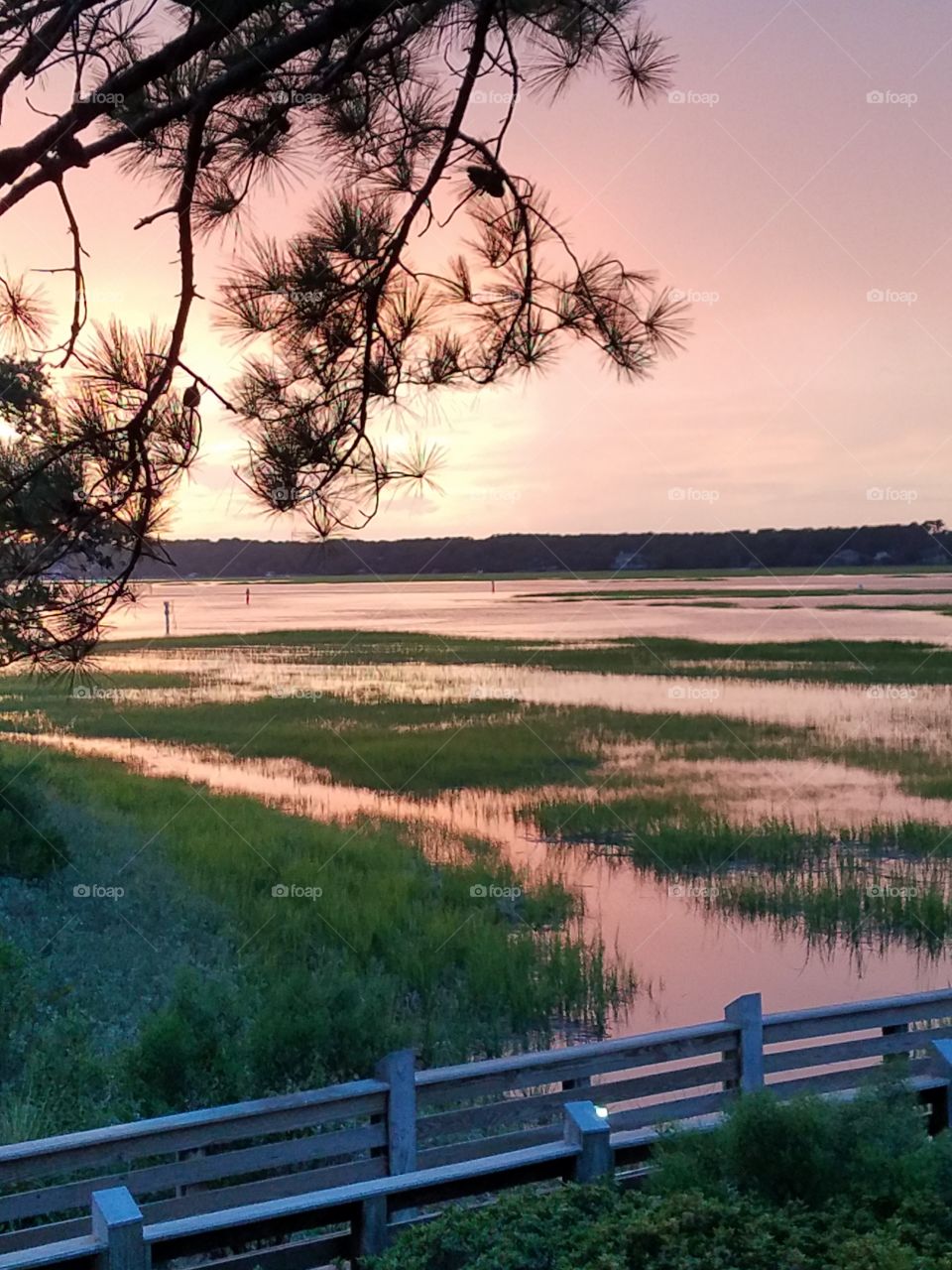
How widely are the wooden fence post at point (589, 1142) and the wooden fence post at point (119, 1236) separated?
172 cm

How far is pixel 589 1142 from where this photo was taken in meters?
5.04

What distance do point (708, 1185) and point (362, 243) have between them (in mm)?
4295

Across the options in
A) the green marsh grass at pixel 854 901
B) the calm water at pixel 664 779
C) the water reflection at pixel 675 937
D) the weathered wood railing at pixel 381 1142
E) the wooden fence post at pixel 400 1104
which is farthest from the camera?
the green marsh grass at pixel 854 901

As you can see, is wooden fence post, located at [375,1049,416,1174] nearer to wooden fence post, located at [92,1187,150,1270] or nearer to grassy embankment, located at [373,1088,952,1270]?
grassy embankment, located at [373,1088,952,1270]

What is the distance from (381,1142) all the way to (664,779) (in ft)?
49.7

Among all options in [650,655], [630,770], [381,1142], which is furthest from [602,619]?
[381,1142]

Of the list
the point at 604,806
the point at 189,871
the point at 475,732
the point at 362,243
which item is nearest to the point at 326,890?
the point at 189,871

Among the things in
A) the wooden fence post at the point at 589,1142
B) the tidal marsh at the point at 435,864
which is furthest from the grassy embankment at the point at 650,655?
the wooden fence post at the point at 589,1142

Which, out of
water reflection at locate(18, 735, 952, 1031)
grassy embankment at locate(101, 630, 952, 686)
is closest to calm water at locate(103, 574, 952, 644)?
grassy embankment at locate(101, 630, 952, 686)

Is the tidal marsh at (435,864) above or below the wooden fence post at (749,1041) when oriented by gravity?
below

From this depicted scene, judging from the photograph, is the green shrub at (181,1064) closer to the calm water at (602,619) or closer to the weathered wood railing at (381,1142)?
the weathered wood railing at (381,1142)

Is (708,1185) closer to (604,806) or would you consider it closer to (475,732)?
(604,806)

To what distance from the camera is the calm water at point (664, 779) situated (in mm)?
11164

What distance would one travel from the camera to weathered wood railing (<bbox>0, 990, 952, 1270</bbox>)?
4590 millimetres
